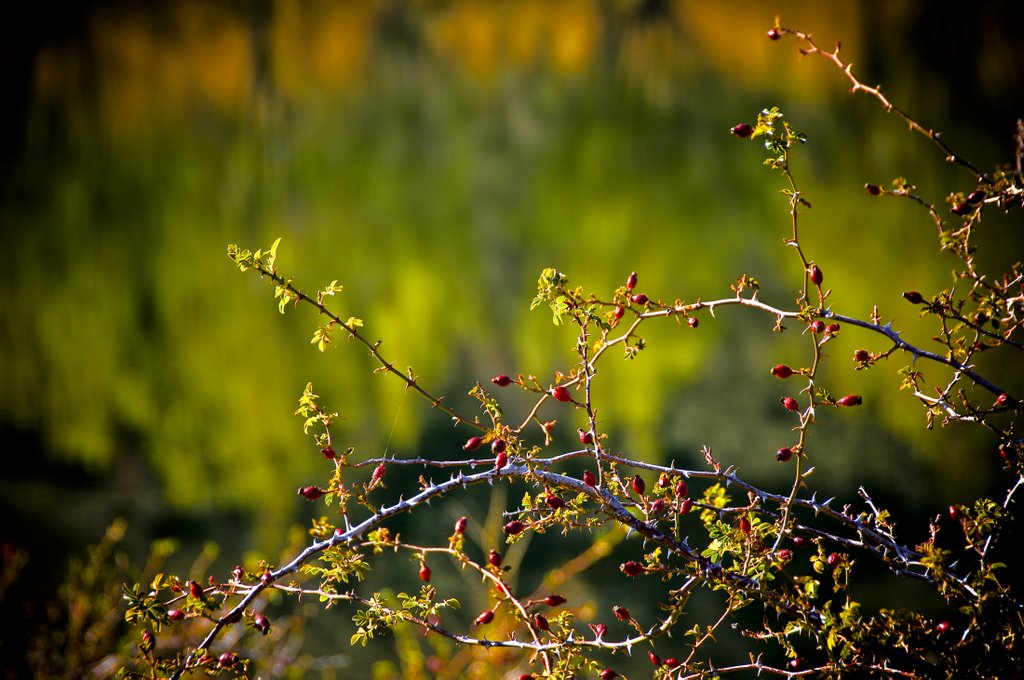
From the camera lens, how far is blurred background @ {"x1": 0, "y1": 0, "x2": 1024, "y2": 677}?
8.86 feet

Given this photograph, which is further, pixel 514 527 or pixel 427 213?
pixel 427 213

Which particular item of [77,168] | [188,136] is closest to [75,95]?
[77,168]

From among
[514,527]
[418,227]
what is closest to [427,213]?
[418,227]

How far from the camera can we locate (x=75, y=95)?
123 inches

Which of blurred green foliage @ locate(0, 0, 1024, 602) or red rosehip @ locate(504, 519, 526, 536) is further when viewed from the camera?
blurred green foliage @ locate(0, 0, 1024, 602)

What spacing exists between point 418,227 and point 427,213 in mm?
59

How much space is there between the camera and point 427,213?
2990 millimetres

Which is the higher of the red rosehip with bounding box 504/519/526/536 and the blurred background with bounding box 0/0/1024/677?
the blurred background with bounding box 0/0/1024/677

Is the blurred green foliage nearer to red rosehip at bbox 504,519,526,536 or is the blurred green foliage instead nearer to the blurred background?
the blurred background

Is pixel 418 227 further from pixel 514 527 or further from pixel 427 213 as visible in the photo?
pixel 514 527

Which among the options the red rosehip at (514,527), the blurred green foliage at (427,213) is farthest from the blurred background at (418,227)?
the red rosehip at (514,527)

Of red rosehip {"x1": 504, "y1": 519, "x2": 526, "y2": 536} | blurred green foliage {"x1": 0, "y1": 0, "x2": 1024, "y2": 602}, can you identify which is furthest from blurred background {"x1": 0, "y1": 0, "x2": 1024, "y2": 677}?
red rosehip {"x1": 504, "y1": 519, "x2": 526, "y2": 536}

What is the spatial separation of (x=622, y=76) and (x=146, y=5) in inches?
68.0

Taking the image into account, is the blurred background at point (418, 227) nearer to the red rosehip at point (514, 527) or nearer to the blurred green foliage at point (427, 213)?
the blurred green foliage at point (427, 213)
